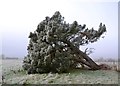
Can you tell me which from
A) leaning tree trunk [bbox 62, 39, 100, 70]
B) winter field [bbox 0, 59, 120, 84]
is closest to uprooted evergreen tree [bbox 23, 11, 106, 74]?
leaning tree trunk [bbox 62, 39, 100, 70]

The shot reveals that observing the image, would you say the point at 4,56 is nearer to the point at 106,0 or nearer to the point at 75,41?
the point at 75,41

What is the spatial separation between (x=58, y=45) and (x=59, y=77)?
2.04 ft

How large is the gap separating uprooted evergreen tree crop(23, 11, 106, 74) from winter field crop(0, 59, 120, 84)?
16 cm

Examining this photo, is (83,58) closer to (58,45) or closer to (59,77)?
(58,45)

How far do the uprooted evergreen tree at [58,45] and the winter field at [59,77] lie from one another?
0.16m

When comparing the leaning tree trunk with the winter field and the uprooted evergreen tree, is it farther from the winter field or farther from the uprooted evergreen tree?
the winter field

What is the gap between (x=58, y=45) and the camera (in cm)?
397

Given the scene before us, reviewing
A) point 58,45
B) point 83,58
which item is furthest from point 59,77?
point 83,58

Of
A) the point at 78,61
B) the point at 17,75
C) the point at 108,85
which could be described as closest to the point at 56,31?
the point at 78,61

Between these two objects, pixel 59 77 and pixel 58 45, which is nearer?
pixel 59 77

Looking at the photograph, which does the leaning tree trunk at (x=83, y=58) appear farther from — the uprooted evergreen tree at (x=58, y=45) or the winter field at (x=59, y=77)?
the winter field at (x=59, y=77)

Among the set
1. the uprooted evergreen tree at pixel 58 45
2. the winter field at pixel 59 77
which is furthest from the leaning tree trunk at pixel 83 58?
the winter field at pixel 59 77

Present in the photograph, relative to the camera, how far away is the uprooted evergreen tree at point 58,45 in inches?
152

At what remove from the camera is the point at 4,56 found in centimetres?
380
